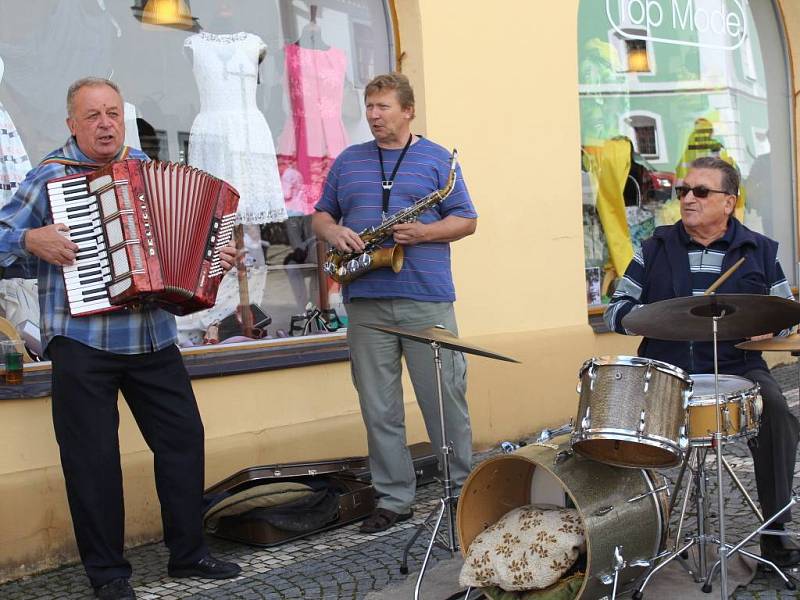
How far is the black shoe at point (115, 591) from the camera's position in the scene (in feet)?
13.0

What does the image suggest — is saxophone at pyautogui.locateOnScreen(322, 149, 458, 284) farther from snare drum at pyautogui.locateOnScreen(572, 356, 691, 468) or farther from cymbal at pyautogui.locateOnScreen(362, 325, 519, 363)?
snare drum at pyautogui.locateOnScreen(572, 356, 691, 468)

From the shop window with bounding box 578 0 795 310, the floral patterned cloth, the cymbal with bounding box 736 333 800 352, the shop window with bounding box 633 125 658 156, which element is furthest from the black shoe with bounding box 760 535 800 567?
the shop window with bounding box 633 125 658 156

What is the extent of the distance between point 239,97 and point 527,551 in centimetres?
323

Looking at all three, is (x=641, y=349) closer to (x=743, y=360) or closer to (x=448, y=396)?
(x=743, y=360)

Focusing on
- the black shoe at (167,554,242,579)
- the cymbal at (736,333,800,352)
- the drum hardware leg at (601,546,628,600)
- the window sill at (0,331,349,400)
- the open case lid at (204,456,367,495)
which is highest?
the cymbal at (736,333,800,352)

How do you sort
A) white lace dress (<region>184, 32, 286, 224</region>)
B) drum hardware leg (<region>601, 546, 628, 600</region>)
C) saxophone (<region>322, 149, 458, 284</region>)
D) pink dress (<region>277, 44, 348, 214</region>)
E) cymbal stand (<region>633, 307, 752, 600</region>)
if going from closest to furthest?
drum hardware leg (<region>601, 546, 628, 600</region>) → cymbal stand (<region>633, 307, 752, 600</region>) → saxophone (<region>322, 149, 458, 284</region>) → white lace dress (<region>184, 32, 286, 224</region>) → pink dress (<region>277, 44, 348, 214</region>)

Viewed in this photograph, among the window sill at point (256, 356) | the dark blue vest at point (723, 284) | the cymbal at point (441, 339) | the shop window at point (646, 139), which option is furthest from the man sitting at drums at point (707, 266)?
the shop window at point (646, 139)

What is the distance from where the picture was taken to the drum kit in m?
3.43

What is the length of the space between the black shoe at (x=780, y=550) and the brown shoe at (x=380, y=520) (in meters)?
1.62

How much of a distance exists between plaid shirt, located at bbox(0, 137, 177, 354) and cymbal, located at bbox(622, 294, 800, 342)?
6.14ft

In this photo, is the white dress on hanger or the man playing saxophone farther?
the white dress on hanger

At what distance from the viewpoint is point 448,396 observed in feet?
15.8

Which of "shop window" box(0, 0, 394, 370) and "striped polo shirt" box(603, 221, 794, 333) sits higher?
"shop window" box(0, 0, 394, 370)

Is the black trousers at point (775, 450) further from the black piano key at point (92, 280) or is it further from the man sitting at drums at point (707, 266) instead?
the black piano key at point (92, 280)
